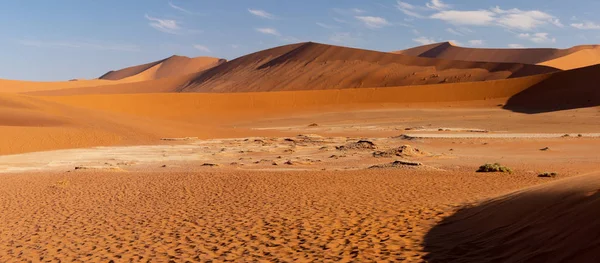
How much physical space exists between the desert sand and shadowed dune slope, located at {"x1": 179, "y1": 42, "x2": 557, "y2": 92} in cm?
→ 2505

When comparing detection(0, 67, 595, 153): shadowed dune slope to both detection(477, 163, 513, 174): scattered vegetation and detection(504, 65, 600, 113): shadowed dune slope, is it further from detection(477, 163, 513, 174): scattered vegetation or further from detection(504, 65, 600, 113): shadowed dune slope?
detection(477, 163, 513, 174): scattered vegetation

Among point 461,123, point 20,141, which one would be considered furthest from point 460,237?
point 461,123

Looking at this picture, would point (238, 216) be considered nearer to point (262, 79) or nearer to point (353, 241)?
point (353, 241)

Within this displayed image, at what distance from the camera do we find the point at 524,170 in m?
19.3

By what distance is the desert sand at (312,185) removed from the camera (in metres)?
8.34

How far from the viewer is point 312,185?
1655cm

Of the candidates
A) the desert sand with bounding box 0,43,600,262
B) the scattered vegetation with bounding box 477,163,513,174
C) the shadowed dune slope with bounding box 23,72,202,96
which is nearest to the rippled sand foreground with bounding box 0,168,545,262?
the desert sand with bounding box 0,43,600,262

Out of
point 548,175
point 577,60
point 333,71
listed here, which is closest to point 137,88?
point 333,71

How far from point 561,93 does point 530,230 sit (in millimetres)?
53800

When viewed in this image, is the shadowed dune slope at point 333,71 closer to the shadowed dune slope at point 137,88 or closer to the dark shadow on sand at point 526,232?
the shadowed dune slope at point 137,88

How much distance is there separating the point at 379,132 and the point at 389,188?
26.4 metres

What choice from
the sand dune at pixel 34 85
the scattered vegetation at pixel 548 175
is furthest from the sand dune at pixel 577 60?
the sand dune at pixel 34 85

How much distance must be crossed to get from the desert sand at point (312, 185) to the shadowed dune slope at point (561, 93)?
0.81 feet

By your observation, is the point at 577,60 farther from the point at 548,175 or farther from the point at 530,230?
the point at 530,230
